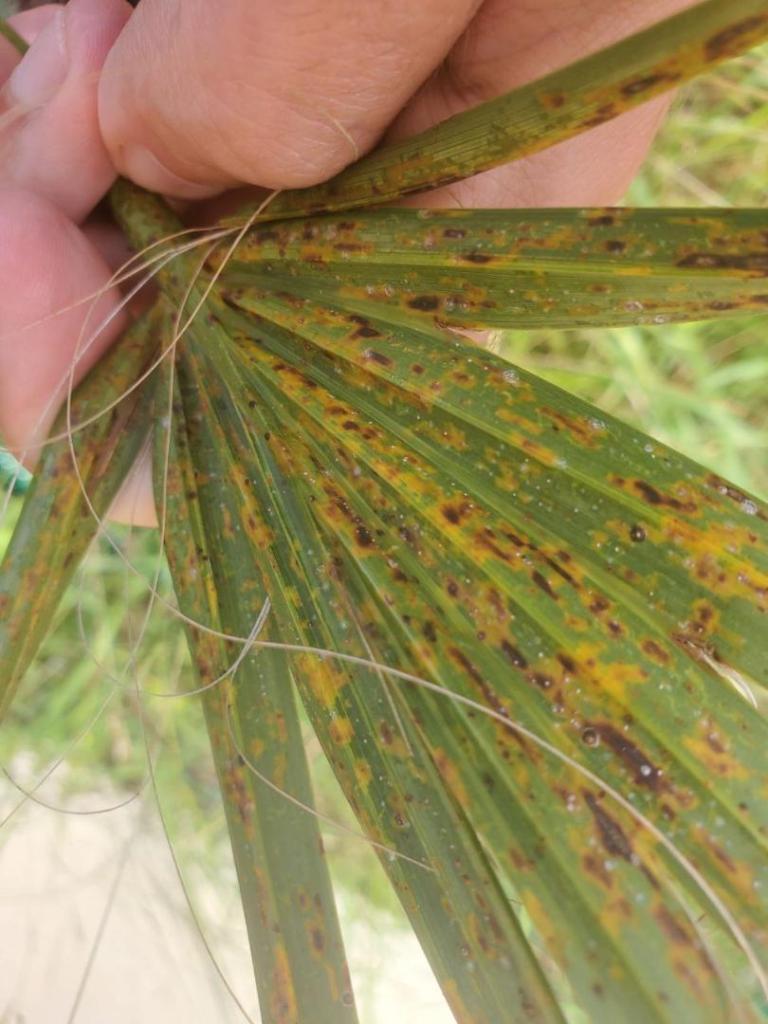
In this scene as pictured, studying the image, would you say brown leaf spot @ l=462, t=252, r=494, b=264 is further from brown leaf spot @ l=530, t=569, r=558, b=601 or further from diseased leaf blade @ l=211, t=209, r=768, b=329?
brown leaf spot @ l=530, t=569, r=558, b=601

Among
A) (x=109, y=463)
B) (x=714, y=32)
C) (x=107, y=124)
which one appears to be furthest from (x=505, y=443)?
(x=107, y=124)

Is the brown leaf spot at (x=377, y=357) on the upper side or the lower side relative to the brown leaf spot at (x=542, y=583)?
upper

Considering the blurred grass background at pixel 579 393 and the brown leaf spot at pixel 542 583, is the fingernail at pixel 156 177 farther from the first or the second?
the blurred grass background at pixel 579 393

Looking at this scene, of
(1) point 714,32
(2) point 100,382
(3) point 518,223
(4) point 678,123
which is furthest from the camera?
(4) point 678,123

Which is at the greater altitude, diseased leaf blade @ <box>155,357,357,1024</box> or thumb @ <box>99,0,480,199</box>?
thumb @ <box>99,0,480,199</box>

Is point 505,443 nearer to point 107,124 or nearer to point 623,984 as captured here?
point 623,984

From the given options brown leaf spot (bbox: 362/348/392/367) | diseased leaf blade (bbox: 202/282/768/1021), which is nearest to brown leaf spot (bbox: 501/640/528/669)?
diseased leaf blade (bbox: 202/282/768/1021)

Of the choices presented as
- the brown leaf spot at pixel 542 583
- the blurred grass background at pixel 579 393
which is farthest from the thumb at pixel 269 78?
the blurred grass background at pixel 579 393
